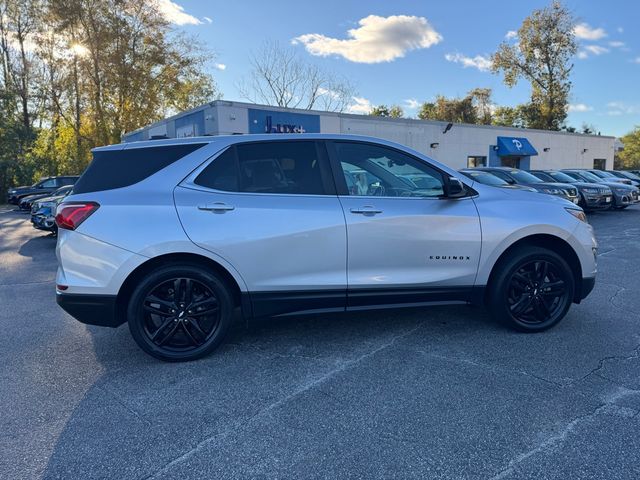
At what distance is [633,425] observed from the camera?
8.66ft

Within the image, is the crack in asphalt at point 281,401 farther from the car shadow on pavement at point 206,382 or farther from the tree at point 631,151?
the tree at point 631,151

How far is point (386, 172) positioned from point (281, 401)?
2163 millimetres

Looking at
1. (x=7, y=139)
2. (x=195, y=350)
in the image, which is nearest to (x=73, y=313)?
(x=195, y=350)

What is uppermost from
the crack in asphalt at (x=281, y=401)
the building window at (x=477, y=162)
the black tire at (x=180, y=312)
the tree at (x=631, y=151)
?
the tree at (x=631, y=151)

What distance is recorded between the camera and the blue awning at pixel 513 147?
1055 inches

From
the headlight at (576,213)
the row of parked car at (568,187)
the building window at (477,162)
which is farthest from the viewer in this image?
the building window at (477,162)

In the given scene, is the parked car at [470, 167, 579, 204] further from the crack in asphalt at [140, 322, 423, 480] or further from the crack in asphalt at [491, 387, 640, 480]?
the crack in asphalt at [491, 387, 640, 480]

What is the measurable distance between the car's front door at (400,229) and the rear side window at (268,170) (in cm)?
21

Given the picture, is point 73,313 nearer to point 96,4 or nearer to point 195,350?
point 195,350

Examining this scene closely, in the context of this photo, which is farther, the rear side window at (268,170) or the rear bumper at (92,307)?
the rear side window at (268,170)

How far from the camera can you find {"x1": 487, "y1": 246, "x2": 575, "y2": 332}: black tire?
13.1 feet

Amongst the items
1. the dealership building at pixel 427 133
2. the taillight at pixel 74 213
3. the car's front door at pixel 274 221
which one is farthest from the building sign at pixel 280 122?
the taillight at pixel 74 213

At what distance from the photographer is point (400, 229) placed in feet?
12.3

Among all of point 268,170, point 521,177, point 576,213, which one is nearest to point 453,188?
point 576,213
